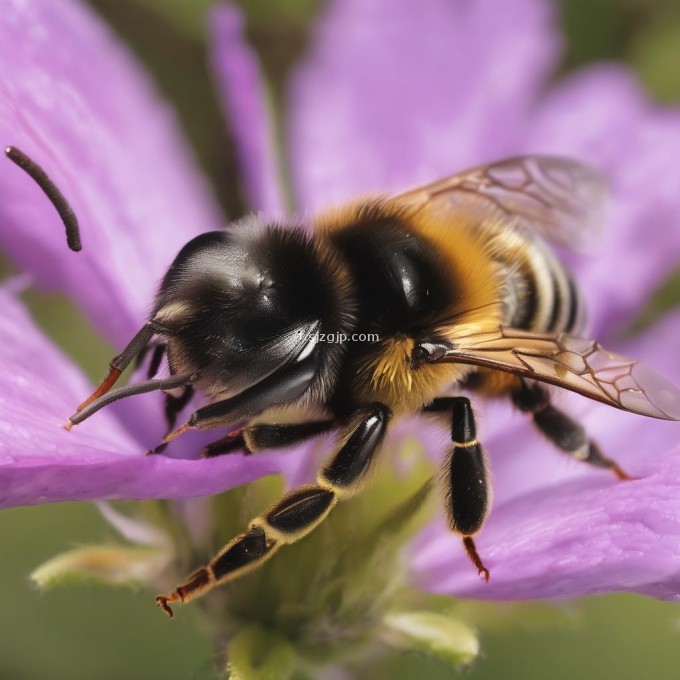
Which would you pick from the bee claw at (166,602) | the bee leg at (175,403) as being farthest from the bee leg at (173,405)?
the bee claw at (166,602)

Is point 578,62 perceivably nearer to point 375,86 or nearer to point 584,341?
point 375,86

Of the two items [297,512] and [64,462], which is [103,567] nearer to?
[297,512]

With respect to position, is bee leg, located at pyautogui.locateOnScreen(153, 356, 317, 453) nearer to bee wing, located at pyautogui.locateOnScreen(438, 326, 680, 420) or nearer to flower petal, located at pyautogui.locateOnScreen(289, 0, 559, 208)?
bee wing, located at pyautogui.locateOnScreen(438, 326, 680, 420)

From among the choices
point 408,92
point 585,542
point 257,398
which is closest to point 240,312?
point 257,398

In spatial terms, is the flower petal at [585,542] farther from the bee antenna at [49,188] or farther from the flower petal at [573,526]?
the bee antenna at [49,188]

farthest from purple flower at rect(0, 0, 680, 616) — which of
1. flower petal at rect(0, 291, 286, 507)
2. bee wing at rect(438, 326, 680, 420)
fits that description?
bee wing at rect(438, 326, 680, 420)
